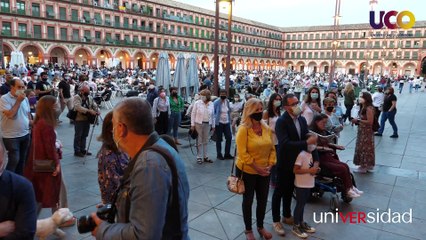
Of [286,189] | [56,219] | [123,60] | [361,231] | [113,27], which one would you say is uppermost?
[113,27]

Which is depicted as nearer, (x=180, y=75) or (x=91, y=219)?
(x=91, y=219)

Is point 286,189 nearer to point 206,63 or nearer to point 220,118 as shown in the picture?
point 220,118

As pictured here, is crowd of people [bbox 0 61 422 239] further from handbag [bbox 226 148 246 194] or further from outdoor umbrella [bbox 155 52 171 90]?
outdoor umbrella [bbox 155 52 171 90]

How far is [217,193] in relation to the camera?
5.05 meters

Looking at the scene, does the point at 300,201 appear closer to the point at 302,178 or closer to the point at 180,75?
the point at 302,178

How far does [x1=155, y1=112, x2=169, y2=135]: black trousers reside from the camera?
793 cm

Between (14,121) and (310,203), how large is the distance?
180 inches

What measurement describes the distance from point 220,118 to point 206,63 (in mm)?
56223

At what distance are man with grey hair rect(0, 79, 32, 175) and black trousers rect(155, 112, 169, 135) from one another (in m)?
3.48

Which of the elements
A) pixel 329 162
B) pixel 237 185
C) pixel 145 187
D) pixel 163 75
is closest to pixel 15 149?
pixel 237 185

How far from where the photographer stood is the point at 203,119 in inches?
269

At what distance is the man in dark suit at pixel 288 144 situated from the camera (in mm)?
3703

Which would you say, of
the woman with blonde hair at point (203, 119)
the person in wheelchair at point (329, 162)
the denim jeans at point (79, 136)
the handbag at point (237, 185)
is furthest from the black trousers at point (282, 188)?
the denim jeans at point (79, 136)

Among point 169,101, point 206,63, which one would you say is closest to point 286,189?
point 169,101
